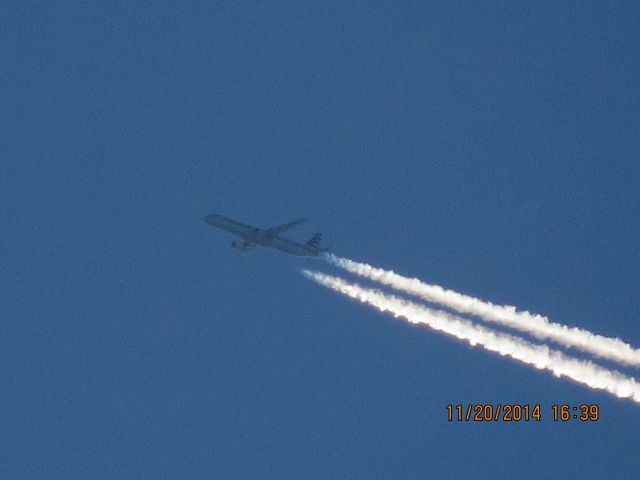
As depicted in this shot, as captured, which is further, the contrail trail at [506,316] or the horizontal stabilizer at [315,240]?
the horizontal stabilizer at [315,240]

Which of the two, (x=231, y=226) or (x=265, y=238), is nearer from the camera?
(x=265, y=238)

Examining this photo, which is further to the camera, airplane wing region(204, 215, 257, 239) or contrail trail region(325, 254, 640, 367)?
airplane wing region(204, 215, 257, 239)

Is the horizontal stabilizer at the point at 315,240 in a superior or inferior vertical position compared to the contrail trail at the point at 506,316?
superior

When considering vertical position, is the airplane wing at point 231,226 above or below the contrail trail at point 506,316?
above

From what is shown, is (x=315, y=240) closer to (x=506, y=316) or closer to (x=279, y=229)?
(x=279, y=229)

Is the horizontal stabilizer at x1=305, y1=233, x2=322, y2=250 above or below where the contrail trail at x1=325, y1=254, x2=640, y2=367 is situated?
above

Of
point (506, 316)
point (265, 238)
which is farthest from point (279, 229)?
point (506, 316)
